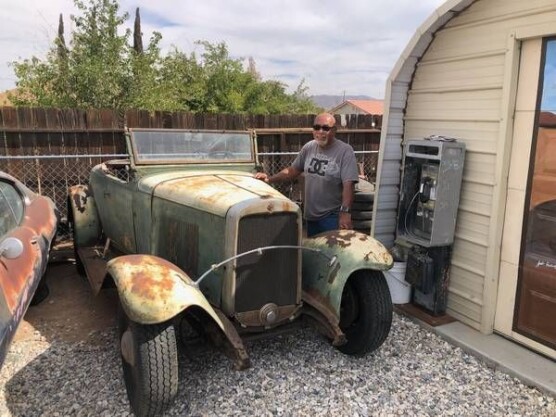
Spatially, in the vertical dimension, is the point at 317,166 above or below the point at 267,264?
above

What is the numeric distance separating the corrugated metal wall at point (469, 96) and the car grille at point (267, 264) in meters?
1.78

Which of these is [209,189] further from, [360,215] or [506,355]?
[360,215]

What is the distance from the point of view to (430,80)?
4.49 metres

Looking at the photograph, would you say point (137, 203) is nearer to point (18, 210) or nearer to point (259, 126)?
point (18, 210)

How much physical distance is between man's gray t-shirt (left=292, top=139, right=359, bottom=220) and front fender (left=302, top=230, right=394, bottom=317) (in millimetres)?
738

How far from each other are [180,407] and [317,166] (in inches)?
98.7

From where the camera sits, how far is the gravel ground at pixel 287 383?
3.02m

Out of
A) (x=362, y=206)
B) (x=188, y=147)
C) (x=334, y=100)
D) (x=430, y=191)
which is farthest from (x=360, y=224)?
(x=334, y=100)

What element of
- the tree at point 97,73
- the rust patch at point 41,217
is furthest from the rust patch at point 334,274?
the tree at point 97,73

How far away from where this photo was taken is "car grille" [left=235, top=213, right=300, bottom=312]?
313 centimetres

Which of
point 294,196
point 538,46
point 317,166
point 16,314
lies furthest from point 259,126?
point 16,314

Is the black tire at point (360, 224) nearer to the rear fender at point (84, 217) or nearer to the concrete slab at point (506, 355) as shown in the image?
the concrete slab at point (506, 355)

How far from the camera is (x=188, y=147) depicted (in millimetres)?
4398

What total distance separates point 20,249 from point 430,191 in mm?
3369
